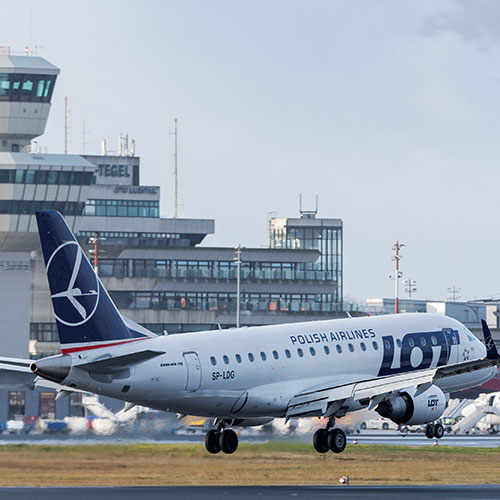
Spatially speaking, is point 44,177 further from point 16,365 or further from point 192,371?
point 192,371

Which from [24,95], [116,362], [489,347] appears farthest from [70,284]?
[24,95]

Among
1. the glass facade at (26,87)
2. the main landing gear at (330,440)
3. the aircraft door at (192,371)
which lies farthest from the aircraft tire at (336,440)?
the glass facade at (26,87)

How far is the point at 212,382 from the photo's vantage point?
2362 inches

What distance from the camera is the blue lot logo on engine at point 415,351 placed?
220ft

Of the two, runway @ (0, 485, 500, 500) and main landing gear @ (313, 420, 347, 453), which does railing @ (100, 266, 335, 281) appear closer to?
runway @ (0, 485, 500, 500)

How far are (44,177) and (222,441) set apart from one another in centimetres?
7466

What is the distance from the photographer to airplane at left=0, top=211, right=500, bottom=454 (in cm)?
5647

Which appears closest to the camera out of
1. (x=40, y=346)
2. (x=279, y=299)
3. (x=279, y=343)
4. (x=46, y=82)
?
(x=279, y=343)

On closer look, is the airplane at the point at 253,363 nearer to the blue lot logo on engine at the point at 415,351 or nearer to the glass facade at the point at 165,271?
the blue lot logo on engine at the point at 415,351

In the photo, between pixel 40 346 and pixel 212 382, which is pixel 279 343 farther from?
pixel 40 346

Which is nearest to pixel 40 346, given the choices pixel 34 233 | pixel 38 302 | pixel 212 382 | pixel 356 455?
pixel 38 302

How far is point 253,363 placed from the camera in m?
61.8

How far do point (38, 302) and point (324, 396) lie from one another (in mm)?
112591

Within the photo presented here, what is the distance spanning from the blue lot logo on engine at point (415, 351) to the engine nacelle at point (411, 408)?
91.8 inches
